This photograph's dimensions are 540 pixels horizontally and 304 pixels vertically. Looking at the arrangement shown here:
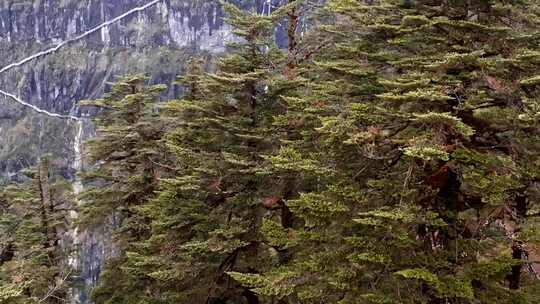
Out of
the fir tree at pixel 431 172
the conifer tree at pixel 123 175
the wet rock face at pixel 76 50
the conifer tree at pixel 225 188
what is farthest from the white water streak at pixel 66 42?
the fir tree at pixel 431 172

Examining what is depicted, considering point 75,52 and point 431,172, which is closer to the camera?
point 431,172

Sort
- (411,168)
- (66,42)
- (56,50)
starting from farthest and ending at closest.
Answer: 1. (66,42)
2. (56,50)
3. (411,168)

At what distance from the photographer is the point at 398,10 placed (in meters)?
8.45

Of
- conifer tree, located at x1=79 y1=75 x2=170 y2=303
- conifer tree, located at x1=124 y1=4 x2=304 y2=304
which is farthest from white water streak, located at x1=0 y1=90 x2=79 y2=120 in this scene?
conifer tree, located at x1=124 y1=4 x2=304 y2=304

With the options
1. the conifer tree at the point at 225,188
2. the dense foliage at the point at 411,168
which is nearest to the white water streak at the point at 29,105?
the conifer tree at the point at 225,188

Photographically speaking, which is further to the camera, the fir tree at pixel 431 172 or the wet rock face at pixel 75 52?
the wet rock face at pixel 75 52

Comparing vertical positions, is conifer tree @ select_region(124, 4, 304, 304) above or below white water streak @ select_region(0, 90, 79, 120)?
above

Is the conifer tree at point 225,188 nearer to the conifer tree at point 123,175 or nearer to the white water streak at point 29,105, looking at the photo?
the conifer tree at point 123,175

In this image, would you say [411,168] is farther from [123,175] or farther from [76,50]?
[76,50]

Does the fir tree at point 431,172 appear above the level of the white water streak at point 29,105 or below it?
above

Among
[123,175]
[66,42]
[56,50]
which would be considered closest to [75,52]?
[66,42]

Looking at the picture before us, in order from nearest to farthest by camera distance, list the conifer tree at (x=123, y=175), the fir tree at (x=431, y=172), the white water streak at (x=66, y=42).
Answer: the fir tree at (x=431, y=172)
the conifer tree at (x=123, y=175)
the white water streak at (x=66, y=42)

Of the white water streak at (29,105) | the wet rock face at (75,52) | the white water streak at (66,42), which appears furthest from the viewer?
the white water streak at (66,42)

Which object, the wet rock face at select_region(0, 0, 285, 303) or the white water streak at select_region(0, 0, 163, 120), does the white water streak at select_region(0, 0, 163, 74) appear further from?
the wet rock face at select_region(0, 0, 285, 303)
